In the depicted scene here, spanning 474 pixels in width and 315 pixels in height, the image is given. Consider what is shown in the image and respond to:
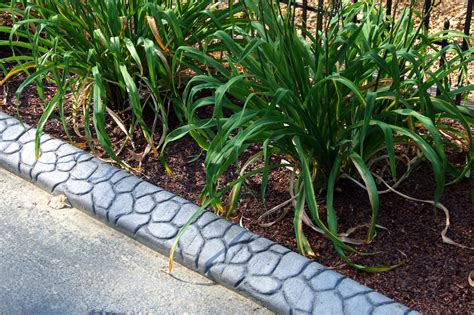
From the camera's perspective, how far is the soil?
10.6 feet

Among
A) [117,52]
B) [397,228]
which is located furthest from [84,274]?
[397,228]

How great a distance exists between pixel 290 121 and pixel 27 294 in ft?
4.09

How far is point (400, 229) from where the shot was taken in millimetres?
3541

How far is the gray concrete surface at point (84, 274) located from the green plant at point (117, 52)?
0.45 meters

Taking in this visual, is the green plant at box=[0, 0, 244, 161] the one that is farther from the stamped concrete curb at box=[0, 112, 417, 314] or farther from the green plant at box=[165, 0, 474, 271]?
the green plant at box=[165, 0, 474, 271]

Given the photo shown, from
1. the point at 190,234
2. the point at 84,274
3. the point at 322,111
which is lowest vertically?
the point at 84,274

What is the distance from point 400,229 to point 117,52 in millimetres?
1542

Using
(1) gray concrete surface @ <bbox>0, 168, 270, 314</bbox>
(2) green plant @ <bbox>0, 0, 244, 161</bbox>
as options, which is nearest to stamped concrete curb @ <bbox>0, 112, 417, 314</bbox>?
(1) gray concrete surface @ <bbox>0, 168, 270, 314</bbox>

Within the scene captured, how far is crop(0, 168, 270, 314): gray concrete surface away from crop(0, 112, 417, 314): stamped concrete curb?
0.06 metres

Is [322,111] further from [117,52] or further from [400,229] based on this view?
[117,52]

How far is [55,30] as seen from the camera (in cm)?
432

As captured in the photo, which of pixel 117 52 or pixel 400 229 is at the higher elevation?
pixel 117 52

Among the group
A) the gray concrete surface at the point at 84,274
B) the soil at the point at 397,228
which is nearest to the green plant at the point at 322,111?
the soil at the point at 397,228

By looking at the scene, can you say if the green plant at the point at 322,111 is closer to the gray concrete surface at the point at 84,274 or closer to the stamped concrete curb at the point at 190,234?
the stamped concrete curb at the point at 190,234
